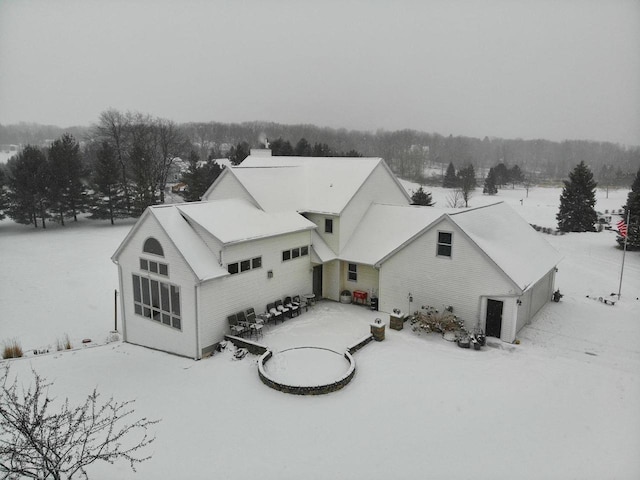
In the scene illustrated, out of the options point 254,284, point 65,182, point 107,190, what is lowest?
point 254,284

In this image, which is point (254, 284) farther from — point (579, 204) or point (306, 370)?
point (579, 204)

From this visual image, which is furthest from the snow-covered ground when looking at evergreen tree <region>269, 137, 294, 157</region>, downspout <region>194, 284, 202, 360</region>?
evergreen tree <region>269, 137, 294, 157</region>

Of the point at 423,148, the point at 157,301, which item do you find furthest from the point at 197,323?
the point at 423,148

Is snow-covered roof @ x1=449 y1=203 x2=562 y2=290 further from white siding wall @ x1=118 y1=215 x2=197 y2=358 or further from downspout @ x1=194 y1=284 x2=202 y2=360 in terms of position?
white siding wall @ x1=118 y1=215 x2=197 y2=358

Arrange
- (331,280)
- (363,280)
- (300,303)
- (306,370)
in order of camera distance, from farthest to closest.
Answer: (331,280) < (363,280) < (300,303) < (306,370)

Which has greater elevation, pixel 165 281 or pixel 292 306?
pixel 165 281

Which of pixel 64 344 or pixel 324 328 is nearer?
pixel 324 328

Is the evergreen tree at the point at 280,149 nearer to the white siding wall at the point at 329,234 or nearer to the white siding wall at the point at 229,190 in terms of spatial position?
the white siding wall at the point at 229,190

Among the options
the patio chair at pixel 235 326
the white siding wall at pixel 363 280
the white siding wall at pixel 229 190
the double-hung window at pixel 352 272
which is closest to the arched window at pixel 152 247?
the patio chair at pixel 235 326
